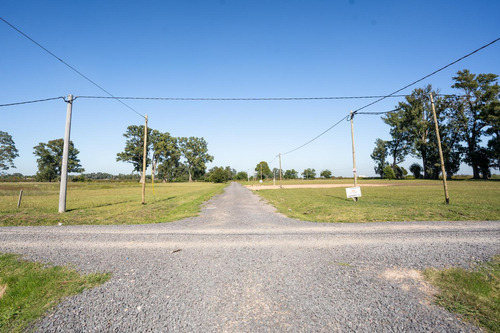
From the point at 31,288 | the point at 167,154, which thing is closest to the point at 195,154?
the point at 167,154

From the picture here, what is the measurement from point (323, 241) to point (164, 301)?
4.99 m

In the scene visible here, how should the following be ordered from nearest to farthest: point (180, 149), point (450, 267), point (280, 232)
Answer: point (450, 267)
point (280, 232)
point (180, 149)

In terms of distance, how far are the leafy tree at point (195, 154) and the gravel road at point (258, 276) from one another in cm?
9715

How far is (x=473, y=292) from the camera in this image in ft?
12.2

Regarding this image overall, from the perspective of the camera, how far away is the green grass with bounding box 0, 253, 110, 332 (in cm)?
321

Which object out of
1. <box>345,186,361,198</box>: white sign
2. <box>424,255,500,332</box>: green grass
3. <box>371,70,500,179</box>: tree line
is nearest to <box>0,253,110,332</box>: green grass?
<box>424,255,500,332</box>: green grass

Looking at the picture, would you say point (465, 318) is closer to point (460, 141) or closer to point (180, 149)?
point (460, 141)

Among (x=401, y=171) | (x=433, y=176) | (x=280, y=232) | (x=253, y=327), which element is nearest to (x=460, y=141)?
(x=433, y=176)

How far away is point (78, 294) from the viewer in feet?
12.6

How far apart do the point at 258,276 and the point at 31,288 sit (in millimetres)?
4141

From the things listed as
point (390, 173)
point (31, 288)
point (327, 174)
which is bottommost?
point (31, 288)

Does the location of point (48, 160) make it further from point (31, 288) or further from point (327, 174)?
point (327, 174)

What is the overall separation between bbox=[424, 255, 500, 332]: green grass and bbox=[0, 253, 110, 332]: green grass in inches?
237

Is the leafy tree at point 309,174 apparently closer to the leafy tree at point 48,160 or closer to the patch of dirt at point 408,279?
the leafy tree at point 48,160
